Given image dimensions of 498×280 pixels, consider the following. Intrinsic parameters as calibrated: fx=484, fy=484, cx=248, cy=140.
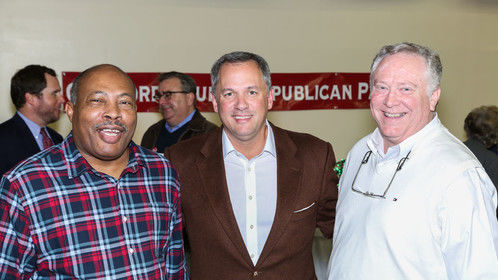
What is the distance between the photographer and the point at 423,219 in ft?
5.58

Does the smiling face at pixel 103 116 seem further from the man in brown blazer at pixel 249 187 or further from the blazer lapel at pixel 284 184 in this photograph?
the blazer lapel at pixel 284 184

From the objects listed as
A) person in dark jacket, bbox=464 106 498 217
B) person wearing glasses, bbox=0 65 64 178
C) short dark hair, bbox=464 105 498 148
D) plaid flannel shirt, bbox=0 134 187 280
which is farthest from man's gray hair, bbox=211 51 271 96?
short dark hair, bbox=464 105 498 148

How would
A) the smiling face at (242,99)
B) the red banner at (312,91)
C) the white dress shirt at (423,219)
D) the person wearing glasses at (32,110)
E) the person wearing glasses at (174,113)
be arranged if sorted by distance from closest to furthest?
1. the white dress shirt at (423,219)
2. the smiling face at (242,99)
3. the person wearing glasses at (32,110)
4. the person wearing glasses at (174,113)
5. the red banner at (312,91)

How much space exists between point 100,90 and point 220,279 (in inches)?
36.5

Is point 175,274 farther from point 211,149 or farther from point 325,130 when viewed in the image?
point 325,130

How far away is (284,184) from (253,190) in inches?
5.6

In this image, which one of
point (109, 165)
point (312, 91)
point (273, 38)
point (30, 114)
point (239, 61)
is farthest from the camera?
point (312, 91)

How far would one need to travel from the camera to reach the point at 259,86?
7.23 feet

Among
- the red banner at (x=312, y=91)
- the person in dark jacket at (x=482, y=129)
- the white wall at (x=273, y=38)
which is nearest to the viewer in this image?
the person in dark jacket at (x=482, y=129)

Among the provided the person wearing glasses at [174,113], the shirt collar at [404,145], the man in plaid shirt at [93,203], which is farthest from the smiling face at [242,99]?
the person wearing glasses at [174,113]

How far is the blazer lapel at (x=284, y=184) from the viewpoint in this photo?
2.06 meters

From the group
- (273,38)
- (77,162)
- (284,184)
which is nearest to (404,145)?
(284,184)

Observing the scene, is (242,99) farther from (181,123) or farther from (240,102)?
(181,123)

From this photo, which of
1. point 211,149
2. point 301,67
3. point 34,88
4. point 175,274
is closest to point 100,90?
point 211,149
